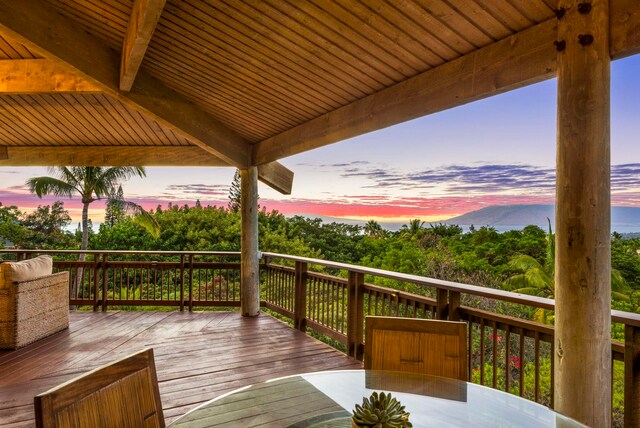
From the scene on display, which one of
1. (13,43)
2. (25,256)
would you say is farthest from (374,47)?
(25,256)

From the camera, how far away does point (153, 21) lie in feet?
9.41

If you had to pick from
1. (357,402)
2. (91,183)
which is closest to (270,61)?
(357,402)

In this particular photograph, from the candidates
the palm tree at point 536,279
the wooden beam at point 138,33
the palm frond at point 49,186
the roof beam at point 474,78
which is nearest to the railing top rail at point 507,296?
the roof beam at point 474,78

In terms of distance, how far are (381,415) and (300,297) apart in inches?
182

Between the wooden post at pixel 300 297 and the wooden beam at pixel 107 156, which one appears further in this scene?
the wooden beam at pixel 107 156

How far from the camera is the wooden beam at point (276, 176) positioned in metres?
6.45

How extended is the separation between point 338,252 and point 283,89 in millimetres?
14175

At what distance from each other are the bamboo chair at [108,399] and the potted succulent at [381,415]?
0.74 metres

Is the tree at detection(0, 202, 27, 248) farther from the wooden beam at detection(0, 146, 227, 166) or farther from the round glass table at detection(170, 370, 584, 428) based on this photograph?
the round glass table at detection(170, 370, 584, 428)

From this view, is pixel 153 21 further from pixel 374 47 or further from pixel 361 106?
pixel 361 106

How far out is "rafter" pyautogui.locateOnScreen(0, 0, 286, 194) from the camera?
3275mm

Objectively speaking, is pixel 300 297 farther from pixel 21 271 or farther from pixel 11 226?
pixel 11 226

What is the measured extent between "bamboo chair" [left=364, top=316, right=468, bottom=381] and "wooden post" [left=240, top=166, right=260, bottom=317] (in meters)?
4.57

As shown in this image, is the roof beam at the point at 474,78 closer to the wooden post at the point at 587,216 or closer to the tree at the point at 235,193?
the wooden post at the point at 587,216
